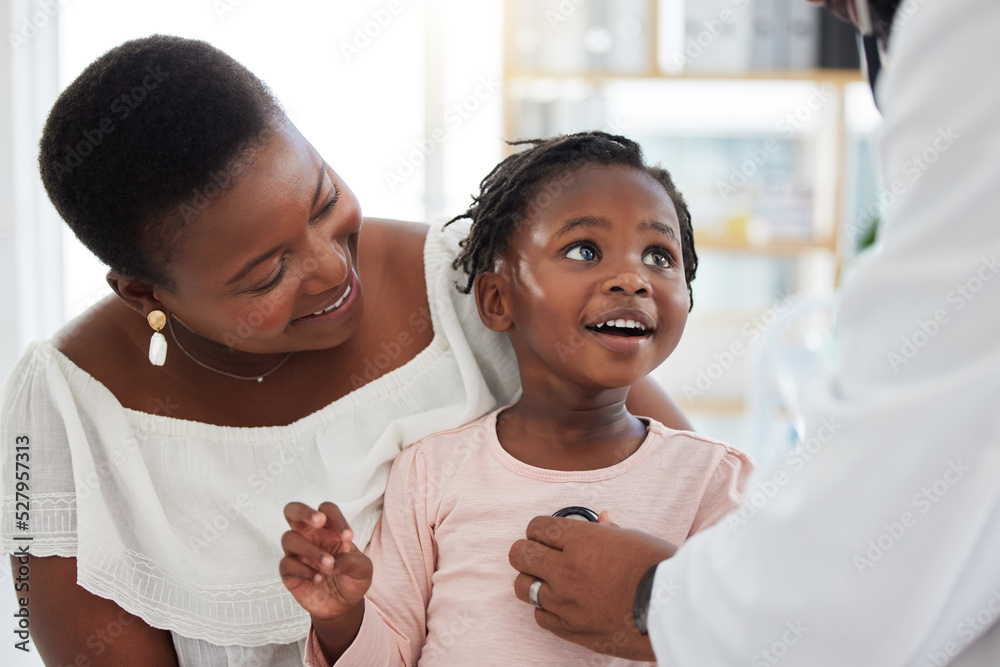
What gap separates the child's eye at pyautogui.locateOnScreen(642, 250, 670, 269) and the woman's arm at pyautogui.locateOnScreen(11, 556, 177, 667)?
858 mm

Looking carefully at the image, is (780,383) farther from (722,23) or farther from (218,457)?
(218,457)

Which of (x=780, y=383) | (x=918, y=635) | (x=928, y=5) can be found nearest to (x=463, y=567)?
(x=918, y=635)

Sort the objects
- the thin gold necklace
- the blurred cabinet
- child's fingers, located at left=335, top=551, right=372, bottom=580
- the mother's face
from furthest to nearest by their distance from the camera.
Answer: the blurred cabinet → the thin gold necklace → the mother's face → child's fingers, located at left=335, top=551, right=372, bottom=580

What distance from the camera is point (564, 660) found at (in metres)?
1.07

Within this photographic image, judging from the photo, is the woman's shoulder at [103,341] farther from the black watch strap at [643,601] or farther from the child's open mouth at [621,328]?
the black watch strap at [643,601]

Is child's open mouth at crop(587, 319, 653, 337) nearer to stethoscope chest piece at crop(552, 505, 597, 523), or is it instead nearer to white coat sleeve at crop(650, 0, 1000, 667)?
stethoscope chest piece at crop(552, 505, 597, 523)

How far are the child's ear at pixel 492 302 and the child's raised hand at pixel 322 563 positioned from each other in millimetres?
415

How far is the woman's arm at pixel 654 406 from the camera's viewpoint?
1353 millimetres

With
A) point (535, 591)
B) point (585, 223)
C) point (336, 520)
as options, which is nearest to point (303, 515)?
point (336, 520)

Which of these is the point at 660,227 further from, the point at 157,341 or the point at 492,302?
the point at 157,341

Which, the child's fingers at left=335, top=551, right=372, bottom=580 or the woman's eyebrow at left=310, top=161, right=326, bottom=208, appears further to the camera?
the woman's eyebrow at left=310, top=161, right=326, bottom=208

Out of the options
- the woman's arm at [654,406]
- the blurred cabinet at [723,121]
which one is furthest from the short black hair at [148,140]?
the blurred cabinet at [723,121]

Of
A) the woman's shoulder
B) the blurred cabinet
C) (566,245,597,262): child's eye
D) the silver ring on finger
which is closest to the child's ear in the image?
(566,245,597,262): child's eye

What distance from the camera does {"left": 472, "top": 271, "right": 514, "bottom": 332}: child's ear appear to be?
4.02 feet
